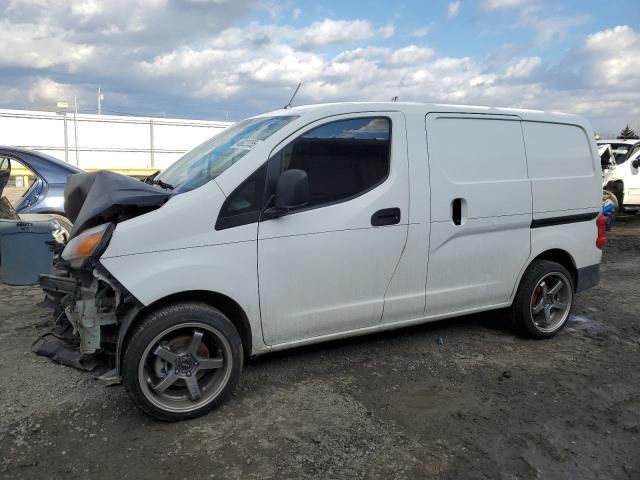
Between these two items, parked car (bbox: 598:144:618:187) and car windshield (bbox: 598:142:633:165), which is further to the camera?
car windshield (bbox: 598:142:633:165)

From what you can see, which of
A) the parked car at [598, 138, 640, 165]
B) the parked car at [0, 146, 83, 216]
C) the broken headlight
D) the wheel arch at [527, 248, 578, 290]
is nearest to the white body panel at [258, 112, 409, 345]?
the broken headlight

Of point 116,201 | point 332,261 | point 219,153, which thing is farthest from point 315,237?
point 116,201

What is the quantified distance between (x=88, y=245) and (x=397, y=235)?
80.5 inches

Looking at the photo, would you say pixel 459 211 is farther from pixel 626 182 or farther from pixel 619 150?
pixel 619 150

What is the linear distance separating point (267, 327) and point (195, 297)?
1.73ft

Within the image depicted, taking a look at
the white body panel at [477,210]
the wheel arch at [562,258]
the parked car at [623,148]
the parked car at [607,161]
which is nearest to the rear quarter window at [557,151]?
the white body panel at [477,210]

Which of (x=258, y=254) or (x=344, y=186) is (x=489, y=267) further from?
(x=258, y=254)

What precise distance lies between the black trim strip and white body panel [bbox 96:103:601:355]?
0.04 metres

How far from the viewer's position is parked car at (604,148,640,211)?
13070 mm

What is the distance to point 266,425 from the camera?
332cm

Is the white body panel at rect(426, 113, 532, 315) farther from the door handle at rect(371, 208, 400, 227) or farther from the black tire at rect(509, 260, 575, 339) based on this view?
the door handle at rect(371, 208, 400, 227)

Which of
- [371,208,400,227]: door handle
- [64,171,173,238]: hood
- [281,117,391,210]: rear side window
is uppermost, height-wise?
[281,117,391,210]: rear side window

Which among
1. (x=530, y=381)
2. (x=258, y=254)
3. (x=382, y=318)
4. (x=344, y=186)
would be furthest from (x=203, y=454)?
(x=530, y=381)

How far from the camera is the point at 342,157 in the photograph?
380 cm
